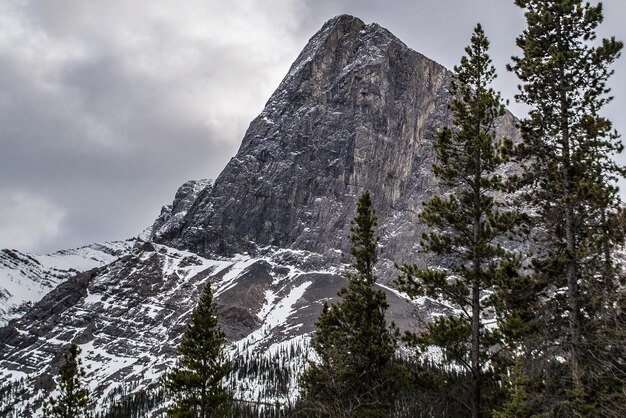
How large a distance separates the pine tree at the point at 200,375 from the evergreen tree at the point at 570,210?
19.8m

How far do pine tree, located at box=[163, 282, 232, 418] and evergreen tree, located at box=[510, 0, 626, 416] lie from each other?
19.8m

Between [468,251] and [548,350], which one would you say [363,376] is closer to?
[468,251]

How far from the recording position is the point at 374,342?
1008 inches

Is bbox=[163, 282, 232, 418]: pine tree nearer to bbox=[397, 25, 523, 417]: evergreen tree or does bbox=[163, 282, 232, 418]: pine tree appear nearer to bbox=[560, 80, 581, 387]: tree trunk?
bbox=[397, 25, 523, 417]: evergreen tree

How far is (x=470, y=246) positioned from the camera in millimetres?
18594

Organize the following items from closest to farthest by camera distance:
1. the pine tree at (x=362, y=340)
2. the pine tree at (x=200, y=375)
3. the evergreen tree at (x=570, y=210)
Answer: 1. the evergreen tree at (x=570, y=210)
2. the pine tree at (x=362, y=340)
3. the pine tree at (x=200, y=375)

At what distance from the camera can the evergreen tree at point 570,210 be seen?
564 inches

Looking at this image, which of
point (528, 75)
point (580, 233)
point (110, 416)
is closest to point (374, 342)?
point (580, 233)

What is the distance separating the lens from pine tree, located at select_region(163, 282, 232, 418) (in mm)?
30266

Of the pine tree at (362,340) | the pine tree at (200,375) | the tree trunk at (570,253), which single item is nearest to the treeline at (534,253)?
the tree trunk at (570,253)

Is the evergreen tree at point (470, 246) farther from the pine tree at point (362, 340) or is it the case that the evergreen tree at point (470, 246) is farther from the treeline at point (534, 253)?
the pine tree at point (362, 340)

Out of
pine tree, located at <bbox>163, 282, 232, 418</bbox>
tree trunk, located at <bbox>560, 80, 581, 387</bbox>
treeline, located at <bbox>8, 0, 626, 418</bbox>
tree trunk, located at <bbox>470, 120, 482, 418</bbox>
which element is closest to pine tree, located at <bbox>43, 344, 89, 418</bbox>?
pine tree, located at <bbox>163, 282, 232, 418</bbox>

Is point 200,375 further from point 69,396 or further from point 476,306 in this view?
point 476,306

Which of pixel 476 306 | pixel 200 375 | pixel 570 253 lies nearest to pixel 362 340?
pixel 476 306
